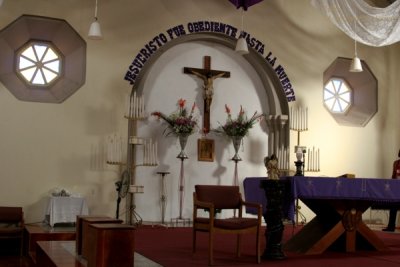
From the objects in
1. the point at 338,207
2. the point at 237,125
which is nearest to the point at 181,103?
the point at 237,125

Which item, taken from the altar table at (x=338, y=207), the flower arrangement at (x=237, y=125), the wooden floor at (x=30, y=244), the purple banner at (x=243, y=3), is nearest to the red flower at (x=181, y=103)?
the flower arrangement at (x=237, y=125)

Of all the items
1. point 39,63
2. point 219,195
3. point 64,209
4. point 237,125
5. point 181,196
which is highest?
point 39,63

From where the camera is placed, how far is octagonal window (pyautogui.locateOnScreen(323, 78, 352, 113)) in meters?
10.2

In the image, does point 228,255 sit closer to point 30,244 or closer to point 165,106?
point 30,244

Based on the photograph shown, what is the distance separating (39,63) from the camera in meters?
8.20

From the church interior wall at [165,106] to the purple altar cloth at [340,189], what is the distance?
3.63m

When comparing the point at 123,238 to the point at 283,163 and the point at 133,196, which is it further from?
the point at 283,163

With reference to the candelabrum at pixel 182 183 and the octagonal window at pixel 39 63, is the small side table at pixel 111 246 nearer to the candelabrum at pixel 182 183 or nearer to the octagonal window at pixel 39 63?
the candelabrum at pixel 182 183

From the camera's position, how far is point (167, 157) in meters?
8.99

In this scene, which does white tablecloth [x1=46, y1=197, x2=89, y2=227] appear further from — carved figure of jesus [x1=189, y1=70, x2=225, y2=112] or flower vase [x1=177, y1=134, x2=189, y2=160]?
carved figure of jesus [x1=189, y1=70, x2=225, y2=112]

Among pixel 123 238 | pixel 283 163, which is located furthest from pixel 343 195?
pixel 283 163

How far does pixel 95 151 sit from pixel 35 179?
0.99 meters

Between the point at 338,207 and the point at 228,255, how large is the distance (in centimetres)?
127

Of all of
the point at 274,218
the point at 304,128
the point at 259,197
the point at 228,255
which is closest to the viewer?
the point at 274,218
